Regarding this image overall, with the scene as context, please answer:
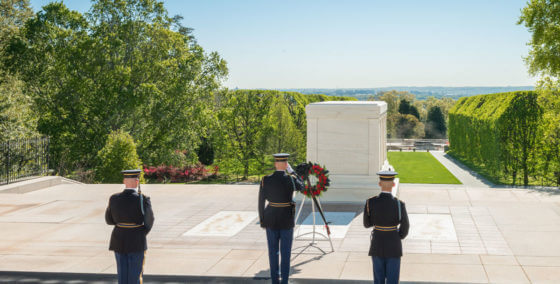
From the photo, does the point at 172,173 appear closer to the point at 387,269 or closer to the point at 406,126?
the point at 387,269

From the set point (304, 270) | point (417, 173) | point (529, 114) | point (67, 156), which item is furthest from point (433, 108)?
point (304, 270)

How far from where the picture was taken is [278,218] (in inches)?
259

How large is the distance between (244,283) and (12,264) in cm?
372

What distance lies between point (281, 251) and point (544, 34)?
85.4ft

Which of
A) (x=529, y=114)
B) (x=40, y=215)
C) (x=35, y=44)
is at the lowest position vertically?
(x=40, y=215)

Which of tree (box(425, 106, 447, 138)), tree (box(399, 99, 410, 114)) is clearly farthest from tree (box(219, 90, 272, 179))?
tree (box(399, 99, 410, 114))

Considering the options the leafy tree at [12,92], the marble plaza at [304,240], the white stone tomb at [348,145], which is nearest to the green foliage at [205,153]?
the leafy tree at [12,92]

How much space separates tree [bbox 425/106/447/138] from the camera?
8238 cm

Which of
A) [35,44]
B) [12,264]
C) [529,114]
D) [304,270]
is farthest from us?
[35,44]

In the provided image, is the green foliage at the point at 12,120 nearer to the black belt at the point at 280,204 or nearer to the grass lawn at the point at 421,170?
the black belt at the point at 280,204

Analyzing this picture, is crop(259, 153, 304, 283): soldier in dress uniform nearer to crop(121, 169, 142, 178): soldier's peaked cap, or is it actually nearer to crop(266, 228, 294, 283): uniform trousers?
crop(266, 228, 294, 283): uniform trousers

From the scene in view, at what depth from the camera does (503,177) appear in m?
30.7

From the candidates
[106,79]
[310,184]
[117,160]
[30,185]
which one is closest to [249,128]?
[106,79]

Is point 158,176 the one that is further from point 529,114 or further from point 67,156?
point 529,114
